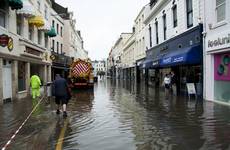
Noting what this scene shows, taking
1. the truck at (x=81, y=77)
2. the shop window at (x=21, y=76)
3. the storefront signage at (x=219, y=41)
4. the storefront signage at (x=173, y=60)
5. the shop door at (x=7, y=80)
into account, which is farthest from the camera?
the truck at (x=81, y=77)

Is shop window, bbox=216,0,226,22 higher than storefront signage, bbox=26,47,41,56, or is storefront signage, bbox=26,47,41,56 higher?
shop window, bbox=216,0,226,22

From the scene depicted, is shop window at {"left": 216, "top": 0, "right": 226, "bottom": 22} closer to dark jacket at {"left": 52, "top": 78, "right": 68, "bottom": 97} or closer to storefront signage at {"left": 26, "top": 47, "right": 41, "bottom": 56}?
dark jacket at {"left": 52, "top": 78, "right": 68, "bottom": 97}

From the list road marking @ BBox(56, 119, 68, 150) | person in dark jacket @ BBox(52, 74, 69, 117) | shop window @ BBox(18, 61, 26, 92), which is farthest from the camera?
shop window @ BBox(18, 61, 26, 92)

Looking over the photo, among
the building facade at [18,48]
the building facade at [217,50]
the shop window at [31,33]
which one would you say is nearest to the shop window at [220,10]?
the building facade at [217,50]

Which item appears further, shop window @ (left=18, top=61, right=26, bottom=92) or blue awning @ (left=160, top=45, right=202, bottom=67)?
shop window @ (left=18, top=61, right=26, bottom=92)

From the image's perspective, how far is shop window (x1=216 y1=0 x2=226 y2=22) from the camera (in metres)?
16.3

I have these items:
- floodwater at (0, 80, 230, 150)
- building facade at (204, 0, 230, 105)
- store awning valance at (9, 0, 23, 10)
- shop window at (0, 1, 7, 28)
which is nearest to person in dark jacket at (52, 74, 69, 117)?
floodwater at (0, 80, 230, 150)

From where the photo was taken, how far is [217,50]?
54.8 ft

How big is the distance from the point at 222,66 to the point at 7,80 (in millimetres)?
11746

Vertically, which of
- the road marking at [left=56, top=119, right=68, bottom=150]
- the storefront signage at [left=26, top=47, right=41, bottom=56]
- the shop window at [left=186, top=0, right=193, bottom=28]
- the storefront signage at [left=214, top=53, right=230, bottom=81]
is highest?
the shop window at [left=186, top=0, right=193, bottom=28]

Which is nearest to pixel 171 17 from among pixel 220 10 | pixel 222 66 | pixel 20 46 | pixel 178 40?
pixel 178 40

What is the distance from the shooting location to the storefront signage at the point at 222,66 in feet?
52.4

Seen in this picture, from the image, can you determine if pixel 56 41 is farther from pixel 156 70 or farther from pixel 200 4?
pixel 200 4

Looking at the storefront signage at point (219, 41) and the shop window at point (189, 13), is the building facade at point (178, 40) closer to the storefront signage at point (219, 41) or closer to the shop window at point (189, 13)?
the shop window at point (189, 13)
